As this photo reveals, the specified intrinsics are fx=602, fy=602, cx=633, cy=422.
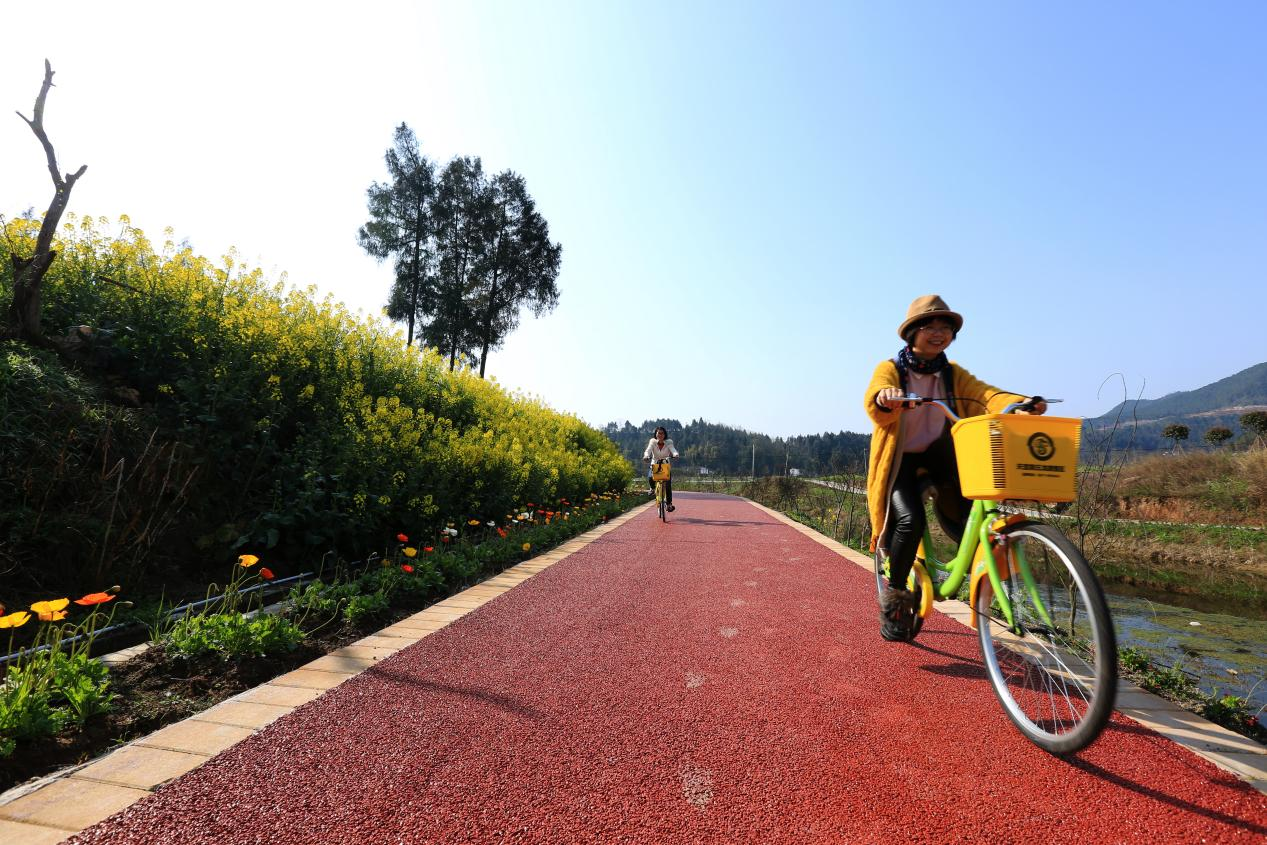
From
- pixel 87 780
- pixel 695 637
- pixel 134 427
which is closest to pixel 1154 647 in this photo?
pixel 695 637

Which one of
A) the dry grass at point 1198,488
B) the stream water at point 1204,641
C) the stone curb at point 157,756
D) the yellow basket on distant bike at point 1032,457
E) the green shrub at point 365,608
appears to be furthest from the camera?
the dry grass at point 1198,488

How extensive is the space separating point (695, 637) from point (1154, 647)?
4.64 metres

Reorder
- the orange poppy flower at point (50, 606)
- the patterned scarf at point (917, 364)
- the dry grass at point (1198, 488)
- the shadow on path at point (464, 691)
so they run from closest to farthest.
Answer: the orange poppy flower at point (50, 606)
the shadow on path at point (464, 691)
the patterned scarf at point (917, 364)
the dry grass at point (1198, 488)

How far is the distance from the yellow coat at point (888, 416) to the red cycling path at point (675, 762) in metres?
0.92

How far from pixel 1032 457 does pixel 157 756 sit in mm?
3156

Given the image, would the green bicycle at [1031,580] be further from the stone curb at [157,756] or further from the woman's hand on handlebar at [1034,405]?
the stone curb at [157,756]

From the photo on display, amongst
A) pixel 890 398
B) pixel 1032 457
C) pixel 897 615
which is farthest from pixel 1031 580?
pixel 897 615

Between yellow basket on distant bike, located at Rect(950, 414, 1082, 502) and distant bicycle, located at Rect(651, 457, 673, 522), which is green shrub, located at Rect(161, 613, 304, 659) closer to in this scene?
yellow basket on distant bike, located at Rect(950, 414, 1082, 502)

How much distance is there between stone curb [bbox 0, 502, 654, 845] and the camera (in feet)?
5.30

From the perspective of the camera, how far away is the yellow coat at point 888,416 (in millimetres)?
2965

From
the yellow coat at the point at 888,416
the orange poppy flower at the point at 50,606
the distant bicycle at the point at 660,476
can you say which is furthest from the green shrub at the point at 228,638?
the distant bicycle at the point at 660,476

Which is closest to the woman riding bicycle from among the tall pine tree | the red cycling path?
the red cycling path

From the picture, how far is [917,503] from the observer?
3076 mm

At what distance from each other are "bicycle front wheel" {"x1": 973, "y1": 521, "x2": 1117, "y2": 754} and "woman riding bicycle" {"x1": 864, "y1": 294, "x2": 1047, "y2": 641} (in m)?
0.50
